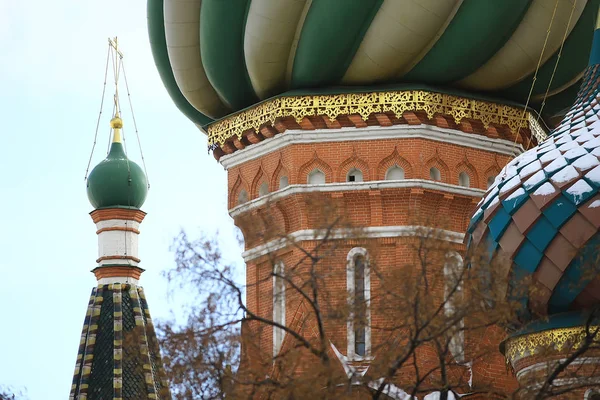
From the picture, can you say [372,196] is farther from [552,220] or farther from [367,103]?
[552,220]

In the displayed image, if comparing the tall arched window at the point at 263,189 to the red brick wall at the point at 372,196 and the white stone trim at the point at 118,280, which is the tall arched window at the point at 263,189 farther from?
the white stone trim at the point at 118,280

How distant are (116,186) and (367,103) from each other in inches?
199

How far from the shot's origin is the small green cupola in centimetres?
2377

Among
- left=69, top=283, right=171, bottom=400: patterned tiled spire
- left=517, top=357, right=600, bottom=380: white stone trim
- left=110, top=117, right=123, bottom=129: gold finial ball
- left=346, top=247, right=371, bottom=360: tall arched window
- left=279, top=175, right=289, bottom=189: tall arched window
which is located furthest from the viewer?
left=110, top=117, right=123, bottom=129: gold finial ball

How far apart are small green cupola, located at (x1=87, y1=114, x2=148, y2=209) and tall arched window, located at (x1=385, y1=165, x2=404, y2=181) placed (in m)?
5.02

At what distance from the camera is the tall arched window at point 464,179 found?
65.7ft

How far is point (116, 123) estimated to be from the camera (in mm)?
24609

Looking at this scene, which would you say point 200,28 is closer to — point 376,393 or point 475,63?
point 475,63

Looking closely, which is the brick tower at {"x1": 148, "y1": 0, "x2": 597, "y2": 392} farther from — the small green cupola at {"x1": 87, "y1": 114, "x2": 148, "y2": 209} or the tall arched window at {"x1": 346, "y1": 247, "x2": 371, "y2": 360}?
Result: the small green cupola at {"x1": 87, "y1": 114, "x2": 148, "y2": 209}

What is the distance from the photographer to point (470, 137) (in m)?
20.1

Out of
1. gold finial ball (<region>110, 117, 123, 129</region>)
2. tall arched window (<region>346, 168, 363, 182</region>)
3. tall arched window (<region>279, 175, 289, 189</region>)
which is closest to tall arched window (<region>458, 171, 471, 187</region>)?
tall arched window (<region>346, 168, 363, 182</region>)

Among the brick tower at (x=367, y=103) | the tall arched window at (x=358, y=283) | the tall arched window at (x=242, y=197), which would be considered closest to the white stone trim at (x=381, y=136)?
the brick tower at (x=367, y=103)

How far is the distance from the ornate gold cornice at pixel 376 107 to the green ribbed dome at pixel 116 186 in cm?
381

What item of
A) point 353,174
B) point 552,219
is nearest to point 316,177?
point 353,174
